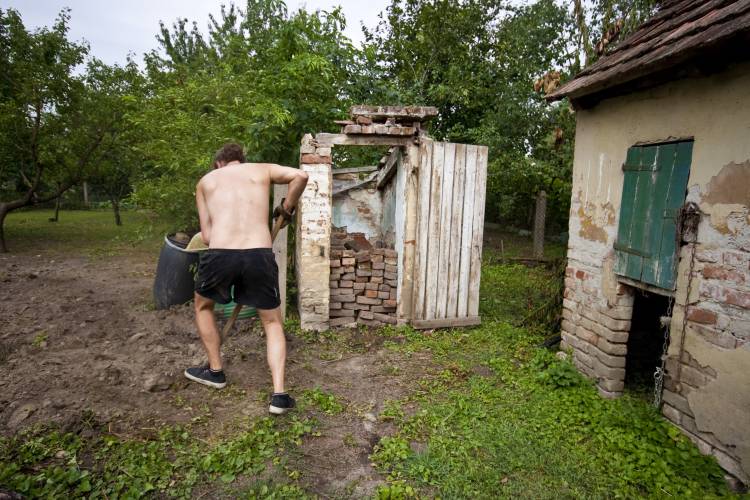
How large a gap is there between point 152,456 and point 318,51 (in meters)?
5.42

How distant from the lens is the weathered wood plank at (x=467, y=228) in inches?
207

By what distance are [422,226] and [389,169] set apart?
5.84 ft

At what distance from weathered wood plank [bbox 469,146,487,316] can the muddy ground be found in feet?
4.26

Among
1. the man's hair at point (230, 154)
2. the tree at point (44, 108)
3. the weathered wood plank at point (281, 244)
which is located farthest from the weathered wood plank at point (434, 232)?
the tree at point (44, 108)

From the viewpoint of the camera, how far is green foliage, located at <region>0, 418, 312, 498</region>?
2.35 meters

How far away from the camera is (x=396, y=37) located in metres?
11.6

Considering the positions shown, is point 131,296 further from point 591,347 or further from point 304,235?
point 591,347

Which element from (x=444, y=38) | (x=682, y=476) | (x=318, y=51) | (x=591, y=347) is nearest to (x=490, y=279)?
(x=591, y=347)

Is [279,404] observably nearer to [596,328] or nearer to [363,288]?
[363,288]

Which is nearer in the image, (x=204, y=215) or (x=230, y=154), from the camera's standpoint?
(x=204, y=215)

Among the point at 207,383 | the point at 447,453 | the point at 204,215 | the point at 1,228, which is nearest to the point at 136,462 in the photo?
the point at 207,383

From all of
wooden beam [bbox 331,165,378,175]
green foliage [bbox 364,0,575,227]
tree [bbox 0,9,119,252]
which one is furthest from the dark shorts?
tree [bbox 0,9,119,252]

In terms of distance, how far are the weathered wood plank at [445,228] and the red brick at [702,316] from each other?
107 inches

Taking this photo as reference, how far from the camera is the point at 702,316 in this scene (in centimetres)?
283
